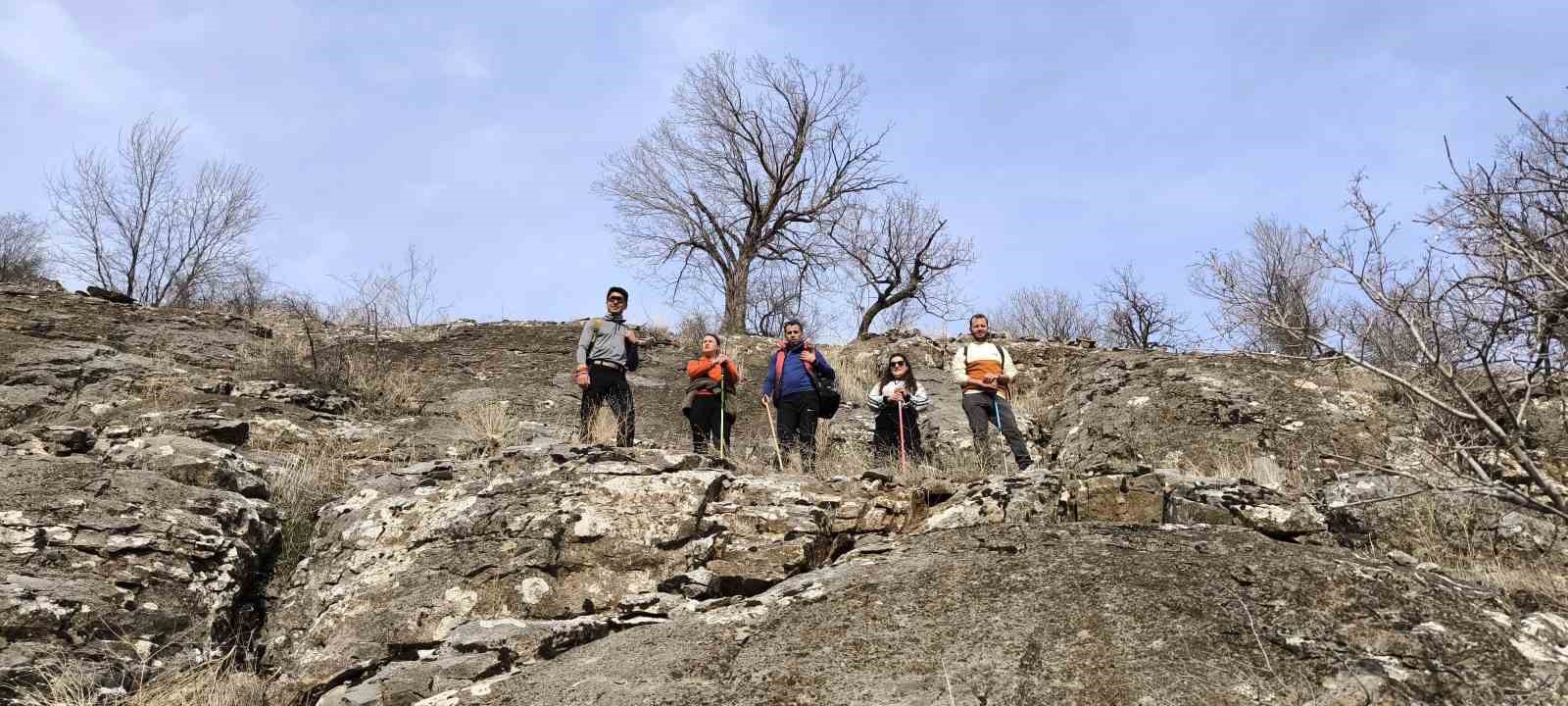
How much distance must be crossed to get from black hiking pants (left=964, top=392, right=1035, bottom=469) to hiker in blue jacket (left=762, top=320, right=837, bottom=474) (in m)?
1.29

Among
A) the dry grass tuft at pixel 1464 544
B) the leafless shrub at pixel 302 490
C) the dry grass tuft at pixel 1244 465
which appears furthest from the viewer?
the dry grass tuft at pixel 1244 465

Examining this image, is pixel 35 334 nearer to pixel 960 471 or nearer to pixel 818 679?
pixel 960 471

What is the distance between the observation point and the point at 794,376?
8656mm

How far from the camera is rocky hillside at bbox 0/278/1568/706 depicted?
11.3 feet

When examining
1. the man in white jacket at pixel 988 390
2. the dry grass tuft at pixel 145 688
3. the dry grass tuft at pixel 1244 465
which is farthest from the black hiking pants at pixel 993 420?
the dry grass tuft at pixel 145 688

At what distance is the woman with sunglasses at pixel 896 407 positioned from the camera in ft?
28.0

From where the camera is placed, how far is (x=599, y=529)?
207 inches

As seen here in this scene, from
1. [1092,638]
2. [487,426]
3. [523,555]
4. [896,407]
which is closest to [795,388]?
[896,407]

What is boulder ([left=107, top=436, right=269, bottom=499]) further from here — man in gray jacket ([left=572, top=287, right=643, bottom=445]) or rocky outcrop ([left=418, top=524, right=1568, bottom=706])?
rocky outcrop ([left=418, top=524, right=1568, bottom=706])

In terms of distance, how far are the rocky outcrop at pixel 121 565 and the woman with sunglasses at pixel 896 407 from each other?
15.9 feet

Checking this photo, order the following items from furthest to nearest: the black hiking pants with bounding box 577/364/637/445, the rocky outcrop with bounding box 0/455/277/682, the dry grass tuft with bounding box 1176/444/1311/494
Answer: the black hiking pants with bounding box 577/364/637/445 → the dry grass tuft with bounding box 1176/444/1311/494 → the rocky outcrop with bounding box 0/455/277/682

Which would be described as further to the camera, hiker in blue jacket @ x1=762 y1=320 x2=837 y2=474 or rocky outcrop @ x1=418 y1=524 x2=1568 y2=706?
hiker in blue jacket @ x1=762 y1=320 x2=837 y2=474

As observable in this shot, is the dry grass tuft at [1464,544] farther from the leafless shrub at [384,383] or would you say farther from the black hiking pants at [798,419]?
the leafless shrub at [384,383]

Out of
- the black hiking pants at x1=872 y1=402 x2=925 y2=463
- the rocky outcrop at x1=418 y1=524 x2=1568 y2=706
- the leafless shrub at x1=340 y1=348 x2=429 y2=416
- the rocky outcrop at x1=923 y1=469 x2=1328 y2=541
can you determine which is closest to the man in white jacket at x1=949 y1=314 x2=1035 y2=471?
the black hiking pants at x1=872 y1=402 x2=925 y2=463
